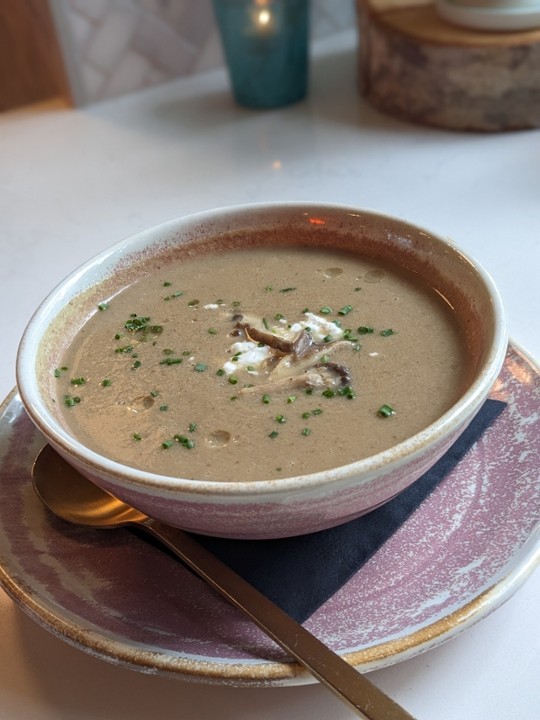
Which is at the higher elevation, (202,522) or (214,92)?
(202,522)

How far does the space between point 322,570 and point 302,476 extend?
14 cm

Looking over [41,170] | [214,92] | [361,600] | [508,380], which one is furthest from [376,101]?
[361,600]

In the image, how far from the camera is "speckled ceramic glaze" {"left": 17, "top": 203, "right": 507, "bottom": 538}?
0.72 metres

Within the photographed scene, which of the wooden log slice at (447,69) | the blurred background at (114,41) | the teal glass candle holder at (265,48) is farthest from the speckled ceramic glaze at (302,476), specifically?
the blurred background at (114,41)

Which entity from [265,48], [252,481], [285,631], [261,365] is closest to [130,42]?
[265,48]

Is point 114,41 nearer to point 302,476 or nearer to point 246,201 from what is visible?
point 246,201

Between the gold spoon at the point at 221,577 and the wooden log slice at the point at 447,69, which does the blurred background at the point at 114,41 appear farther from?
the gold spoon at the point at 221,577

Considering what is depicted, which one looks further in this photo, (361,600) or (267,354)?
(267,354)

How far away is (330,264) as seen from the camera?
3.69 feet

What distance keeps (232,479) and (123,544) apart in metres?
0.16

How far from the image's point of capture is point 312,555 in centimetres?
82

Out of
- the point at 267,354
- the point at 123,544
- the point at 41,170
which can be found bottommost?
the point at 41,170

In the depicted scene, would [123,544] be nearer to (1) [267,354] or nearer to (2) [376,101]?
(1) [267,354]

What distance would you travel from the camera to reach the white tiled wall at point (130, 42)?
6.75 ft
